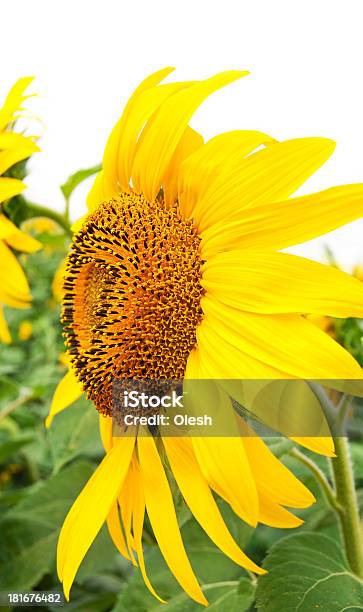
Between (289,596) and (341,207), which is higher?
(341,207)

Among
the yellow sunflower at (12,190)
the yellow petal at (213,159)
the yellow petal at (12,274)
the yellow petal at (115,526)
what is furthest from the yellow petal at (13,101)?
the yellow petal at (115,526)

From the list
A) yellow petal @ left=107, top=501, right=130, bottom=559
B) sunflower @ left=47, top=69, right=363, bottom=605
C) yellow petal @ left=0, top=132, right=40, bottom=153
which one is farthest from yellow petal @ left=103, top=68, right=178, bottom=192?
yellow petal @ left=107, top=501, right=130, bottom=559

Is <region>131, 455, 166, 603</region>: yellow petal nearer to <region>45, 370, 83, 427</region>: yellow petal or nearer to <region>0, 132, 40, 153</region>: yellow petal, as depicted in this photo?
<region>45, 370, 83, 427</region>: yellow petal

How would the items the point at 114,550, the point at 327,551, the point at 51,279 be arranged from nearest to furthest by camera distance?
the point at 327,551, the point at 114,550, the point at 51,279

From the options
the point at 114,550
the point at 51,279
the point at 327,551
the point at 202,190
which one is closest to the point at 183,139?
the point at 202,190

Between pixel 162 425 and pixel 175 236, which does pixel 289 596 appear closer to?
pixel 162 425

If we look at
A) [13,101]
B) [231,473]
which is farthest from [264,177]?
[13,101]

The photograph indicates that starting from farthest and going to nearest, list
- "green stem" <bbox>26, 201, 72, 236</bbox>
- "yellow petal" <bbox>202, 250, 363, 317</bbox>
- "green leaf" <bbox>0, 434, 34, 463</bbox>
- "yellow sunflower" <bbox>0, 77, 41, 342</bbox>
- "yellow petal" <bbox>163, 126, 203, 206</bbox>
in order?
"green leaf" <bbox>0, 434, 34, 463</bbox>
"green stem" <bbox>26, 201, 72, 236</bbox>
"yellow sunflower" <bbox>0, 77, 41, 342</bbox>
"yellow petal" <bbox>163, 126, 203, 206</bbox>
"yellow petal" <bbox>202, 250, 363, 317</bbox>
